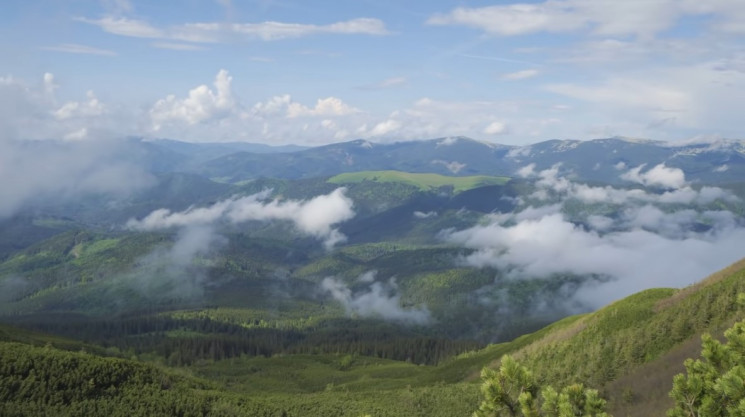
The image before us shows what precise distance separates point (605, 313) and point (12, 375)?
5640 inches

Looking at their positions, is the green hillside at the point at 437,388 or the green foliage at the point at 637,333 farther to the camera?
the green foliage at the point at 637,333

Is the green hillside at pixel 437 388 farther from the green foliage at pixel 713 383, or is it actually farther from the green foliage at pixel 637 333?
the green foliage at pixel 713 383

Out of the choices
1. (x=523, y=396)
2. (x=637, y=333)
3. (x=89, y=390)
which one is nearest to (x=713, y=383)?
(x=523, y=396)

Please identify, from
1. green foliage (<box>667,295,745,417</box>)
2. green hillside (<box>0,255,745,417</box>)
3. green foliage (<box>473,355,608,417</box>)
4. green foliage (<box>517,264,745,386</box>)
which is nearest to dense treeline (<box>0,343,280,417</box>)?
green hillside (<box>0,255,745,417</box>)

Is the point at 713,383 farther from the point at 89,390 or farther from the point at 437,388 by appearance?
the point at 437,388

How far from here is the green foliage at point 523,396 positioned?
2131 cm

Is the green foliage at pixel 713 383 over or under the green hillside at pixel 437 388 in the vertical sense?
over

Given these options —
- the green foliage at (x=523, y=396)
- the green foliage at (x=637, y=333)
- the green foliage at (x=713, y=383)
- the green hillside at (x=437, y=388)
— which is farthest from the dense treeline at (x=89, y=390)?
the green foliage at (x=713, y=383)

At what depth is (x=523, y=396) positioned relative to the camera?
68.9ft

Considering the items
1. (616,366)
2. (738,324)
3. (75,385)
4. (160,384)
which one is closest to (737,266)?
(616,366)

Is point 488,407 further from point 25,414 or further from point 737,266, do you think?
point 737,266

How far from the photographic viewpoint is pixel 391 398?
119625 mm

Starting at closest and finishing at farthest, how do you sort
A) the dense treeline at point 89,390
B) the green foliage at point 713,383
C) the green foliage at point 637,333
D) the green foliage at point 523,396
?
the green foliage at point 713,383, the green foliage at point 523,396, the dense treeline at point 89,390, the green foliage at point 637,333

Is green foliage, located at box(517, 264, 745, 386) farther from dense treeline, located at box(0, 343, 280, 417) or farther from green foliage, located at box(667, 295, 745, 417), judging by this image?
green foliage, located at box(667, 295, 745, 417)
